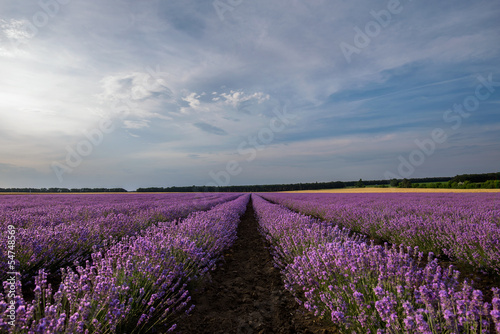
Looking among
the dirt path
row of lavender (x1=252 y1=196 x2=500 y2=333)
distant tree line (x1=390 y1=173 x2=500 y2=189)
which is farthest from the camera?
distant tree line (x1=390 y1=173 x2=500 y2=189)

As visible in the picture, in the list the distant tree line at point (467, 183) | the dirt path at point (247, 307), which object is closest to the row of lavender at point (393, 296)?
the dirt path at point (247, 307)

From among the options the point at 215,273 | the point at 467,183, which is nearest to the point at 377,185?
the point at 467,183

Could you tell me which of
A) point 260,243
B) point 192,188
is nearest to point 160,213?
→ point 260,243

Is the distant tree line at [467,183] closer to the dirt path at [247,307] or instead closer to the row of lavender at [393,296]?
the dirt path at [247,307]

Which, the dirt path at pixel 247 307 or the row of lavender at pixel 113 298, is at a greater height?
the row of lavender at pixel 113 298

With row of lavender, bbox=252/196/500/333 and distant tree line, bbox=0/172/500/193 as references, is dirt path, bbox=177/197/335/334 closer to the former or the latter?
row of lavender, bbox=252/196/500/333

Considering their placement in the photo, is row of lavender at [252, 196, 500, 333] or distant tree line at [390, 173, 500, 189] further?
distant tree line at [390, 173, 500, 189]

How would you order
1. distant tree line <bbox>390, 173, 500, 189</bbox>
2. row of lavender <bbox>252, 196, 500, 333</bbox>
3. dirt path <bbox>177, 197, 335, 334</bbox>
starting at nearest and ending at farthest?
row of lavender <bbox>252, 196, 500, 333</bbox>
dirt path <bbox>177, 197, 335, 334</bbox>
distant tree line <bbox>390, 173, 500, 189</bbox>

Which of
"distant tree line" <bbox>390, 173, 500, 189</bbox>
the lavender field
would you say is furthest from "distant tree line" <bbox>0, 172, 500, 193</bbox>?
the lavender field

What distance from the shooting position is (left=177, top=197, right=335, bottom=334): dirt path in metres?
2.38

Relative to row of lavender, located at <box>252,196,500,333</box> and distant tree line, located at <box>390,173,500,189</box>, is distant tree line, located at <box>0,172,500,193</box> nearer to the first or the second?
distant tree line, located at <box>390,173,500,189</box>

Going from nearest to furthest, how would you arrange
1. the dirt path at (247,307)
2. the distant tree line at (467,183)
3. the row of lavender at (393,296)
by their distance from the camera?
1. the row of lavender at (393,296)
2. the dirt path at (247,307)
3. the distant tree line at (467,183)

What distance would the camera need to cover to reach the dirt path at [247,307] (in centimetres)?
238

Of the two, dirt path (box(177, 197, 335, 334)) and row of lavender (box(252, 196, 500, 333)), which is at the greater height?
row of lavender (box(252, 196, 500, 333))
